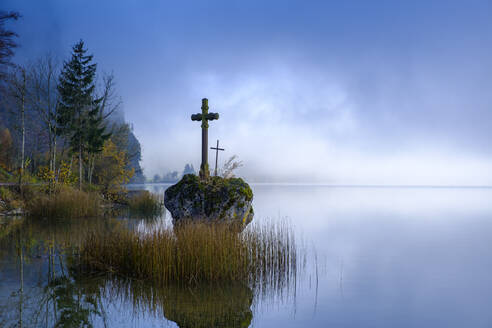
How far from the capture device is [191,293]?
521 centimetres

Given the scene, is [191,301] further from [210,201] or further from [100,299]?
[210,201]

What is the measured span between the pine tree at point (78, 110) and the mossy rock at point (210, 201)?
1593 centimetres

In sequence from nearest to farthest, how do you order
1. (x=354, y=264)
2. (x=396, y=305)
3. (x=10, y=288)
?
(x=10, y=288) < (x=396, y=305) < (x=354, y=264)

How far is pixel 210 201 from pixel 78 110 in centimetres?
1868

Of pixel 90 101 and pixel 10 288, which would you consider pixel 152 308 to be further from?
pixel 90 101

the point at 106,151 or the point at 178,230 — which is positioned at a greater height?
the point at 106,151

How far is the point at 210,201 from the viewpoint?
9852 mm

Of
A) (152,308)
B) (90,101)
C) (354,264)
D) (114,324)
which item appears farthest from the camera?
(90,101)

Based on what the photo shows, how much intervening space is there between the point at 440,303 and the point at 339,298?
201 centimetres

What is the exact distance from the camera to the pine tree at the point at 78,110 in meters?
23.6

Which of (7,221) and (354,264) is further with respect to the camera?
(7,221)

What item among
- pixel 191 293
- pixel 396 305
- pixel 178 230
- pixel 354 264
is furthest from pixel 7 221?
pixel 396 305

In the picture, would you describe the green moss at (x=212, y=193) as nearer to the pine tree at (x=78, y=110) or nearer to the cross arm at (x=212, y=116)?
the cross arm at (x=212, y=116)

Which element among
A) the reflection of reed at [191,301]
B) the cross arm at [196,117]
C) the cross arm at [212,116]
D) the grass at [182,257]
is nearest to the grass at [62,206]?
the cross arm at [196,117]
